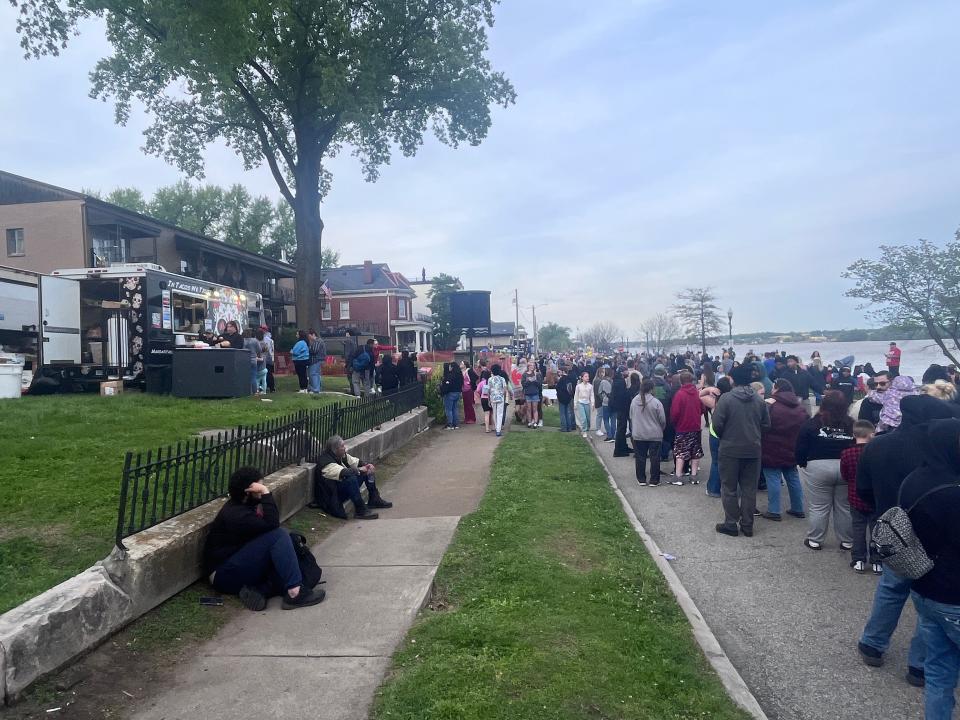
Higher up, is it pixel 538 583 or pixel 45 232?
pixel 45 232

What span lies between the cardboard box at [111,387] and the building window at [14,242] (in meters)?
18.3

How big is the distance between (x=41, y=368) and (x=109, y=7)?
9713 mm

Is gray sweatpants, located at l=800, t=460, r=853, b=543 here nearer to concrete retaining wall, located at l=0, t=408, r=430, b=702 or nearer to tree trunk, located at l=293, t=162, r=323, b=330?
concrete retaining wall, located at l=0, t=408, r=430, b=702

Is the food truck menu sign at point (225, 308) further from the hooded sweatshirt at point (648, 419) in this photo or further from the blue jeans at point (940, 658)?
the blue jeans at point (940, 658)

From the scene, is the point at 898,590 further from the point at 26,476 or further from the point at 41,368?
the point at 41,368

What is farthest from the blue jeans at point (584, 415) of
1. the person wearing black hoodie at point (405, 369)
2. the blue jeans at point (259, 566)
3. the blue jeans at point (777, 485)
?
the blue jeans at point (259, 566)

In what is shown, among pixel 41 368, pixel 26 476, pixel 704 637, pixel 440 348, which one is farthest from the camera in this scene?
pixel 440 348

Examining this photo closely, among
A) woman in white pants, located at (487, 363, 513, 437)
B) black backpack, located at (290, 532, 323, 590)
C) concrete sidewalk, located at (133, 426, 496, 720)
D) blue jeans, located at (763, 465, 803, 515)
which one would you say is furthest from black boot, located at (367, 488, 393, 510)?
woman in white pants, located at (487, 363, 513, 437)

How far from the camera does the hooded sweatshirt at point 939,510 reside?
11.3ft

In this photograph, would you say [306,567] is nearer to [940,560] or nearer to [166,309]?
[940,560]

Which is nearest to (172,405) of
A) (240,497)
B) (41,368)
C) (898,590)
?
(41,368)

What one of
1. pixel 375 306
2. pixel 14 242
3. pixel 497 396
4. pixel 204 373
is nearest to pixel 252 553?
pixel 204 373

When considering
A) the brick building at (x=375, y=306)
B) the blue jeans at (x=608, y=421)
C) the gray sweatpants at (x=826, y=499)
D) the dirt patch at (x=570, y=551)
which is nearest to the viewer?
the dirt patch at (x=570, y=551)

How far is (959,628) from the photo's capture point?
3391 mm
